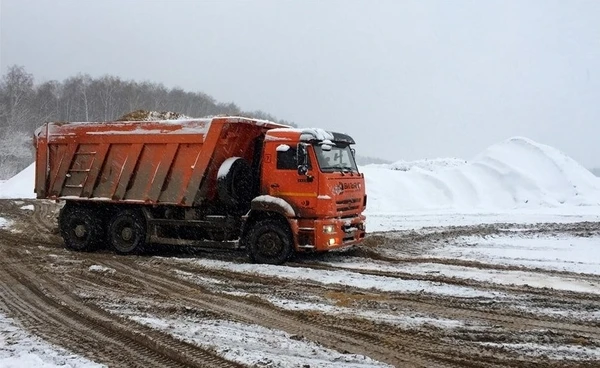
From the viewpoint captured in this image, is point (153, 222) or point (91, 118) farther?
point (91, 118)

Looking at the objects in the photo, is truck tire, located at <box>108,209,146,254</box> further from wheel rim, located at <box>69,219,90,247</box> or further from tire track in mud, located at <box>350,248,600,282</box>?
tire track in mud, located at <box>350,248,600,282</box>

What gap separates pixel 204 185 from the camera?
11086 millimetres

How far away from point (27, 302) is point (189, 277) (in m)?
2.70

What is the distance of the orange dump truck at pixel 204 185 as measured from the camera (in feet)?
34.4

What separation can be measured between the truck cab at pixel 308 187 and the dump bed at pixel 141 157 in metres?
0.93

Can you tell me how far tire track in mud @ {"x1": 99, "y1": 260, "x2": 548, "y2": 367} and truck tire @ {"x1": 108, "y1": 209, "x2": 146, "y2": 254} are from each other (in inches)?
152

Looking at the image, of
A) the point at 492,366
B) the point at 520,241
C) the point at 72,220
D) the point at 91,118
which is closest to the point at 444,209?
the point at 520,241

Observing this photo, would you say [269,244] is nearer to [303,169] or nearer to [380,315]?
[303,169]

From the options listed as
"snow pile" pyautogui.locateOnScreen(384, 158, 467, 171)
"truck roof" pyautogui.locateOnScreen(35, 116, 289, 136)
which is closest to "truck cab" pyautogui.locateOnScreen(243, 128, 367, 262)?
"truck roof" pyautogui.locateOnScreen(35, 116, 289, 136)

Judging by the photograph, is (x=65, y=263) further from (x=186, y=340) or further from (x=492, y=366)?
(x=492, y=366)

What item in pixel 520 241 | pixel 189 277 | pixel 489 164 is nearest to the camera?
pixel 189 277

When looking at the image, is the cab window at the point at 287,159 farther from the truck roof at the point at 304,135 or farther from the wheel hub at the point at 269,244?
the wheel hub at the point at 269,244

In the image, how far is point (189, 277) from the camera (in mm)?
9398

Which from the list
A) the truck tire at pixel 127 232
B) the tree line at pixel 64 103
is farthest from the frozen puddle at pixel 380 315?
the tree line at pixel 64 103
